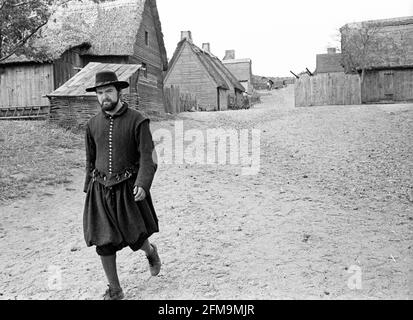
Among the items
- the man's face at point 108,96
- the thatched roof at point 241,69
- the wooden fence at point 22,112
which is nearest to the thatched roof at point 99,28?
the wooden fence at point 22,112

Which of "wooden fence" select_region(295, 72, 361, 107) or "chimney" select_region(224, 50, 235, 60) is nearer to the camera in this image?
"wooden fence" select_region(295, 72, 361, 107)

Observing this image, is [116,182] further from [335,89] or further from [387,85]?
[387,85]

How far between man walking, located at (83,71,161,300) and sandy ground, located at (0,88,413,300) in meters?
0.58

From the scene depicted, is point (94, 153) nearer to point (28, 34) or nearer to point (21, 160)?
point (21, 160)

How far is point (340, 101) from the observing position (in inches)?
1003

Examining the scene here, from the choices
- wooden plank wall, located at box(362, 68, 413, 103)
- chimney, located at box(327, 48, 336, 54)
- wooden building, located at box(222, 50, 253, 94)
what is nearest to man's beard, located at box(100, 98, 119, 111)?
wooden plank wall, located at box(362, 68, 413, 103)

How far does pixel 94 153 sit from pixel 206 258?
66.1 inches

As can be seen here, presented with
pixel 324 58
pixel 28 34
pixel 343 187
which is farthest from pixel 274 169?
pixel 324 58

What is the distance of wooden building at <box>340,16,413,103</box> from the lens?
27.3 meters

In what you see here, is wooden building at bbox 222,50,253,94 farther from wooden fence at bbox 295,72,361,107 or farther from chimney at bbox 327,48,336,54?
wooden fence at bbox 295,72,361,107

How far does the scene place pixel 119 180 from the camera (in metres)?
3.97

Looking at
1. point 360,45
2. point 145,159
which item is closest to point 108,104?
point 145,159

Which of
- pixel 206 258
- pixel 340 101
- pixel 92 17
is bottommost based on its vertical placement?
pixel 206 258

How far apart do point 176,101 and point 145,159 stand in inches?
847
